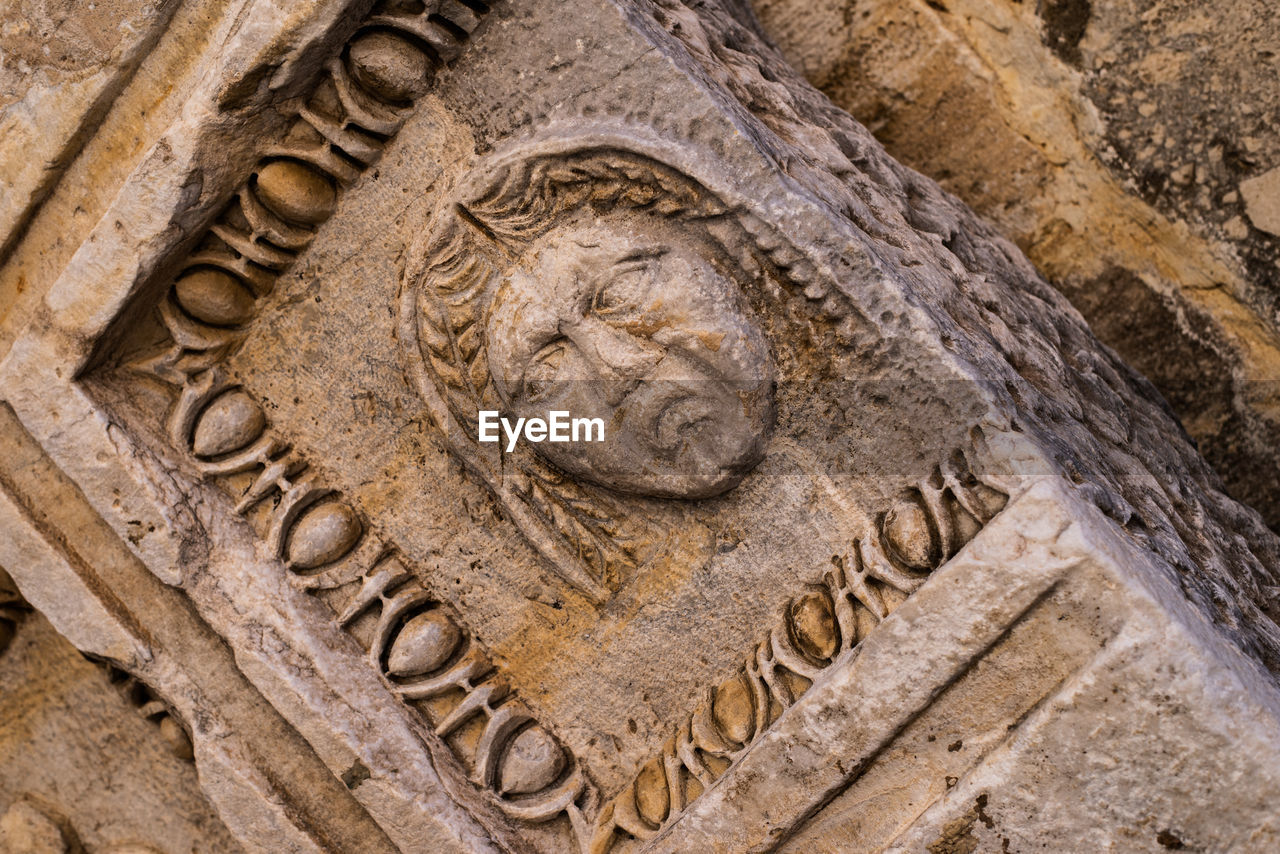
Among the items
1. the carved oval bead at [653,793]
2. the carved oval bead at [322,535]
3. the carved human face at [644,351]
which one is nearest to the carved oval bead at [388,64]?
the carved human face at [644,351]

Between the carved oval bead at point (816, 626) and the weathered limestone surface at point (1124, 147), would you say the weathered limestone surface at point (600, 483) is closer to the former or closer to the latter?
the carved oval bead at point (816, 626)

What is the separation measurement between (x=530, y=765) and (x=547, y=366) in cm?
89

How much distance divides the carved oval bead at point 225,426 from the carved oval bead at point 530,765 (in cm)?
94

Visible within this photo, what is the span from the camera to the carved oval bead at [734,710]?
181 cm

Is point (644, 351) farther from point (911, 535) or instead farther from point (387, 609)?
point (387, 609)

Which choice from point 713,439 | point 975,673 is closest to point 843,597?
point 975,673

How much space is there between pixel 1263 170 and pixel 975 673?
1584 mm

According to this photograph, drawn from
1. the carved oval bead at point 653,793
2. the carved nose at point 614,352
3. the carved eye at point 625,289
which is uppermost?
the carved eye at point 625,289

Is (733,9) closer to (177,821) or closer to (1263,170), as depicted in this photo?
(1263,170)

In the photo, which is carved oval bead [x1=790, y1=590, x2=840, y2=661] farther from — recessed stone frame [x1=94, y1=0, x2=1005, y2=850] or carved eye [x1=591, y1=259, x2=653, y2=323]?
carved eye [x1=591, y1=259, x2=653, y2=323]

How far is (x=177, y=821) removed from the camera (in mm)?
2320

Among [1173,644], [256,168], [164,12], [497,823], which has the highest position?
[1173,644]

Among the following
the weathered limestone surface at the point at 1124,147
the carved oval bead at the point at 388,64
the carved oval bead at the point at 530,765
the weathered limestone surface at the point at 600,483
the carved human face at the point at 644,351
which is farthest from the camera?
the weathered limestone surface at the point at 1124,147

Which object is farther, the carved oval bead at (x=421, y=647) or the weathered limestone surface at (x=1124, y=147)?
the weathered limestone surface at (x=1124, y=147)
